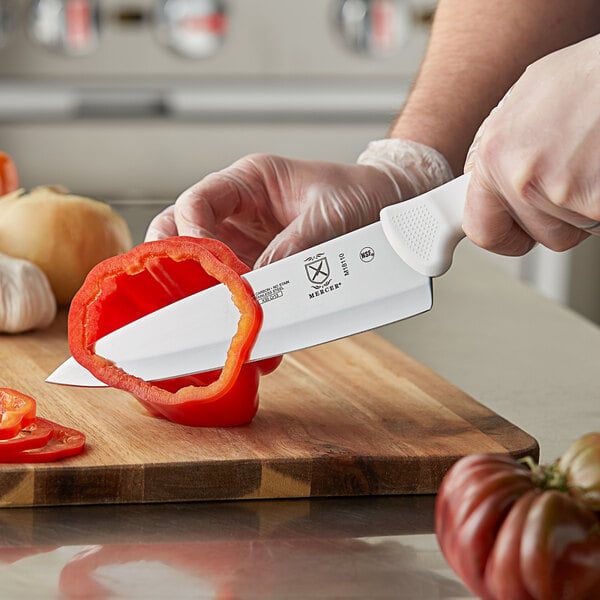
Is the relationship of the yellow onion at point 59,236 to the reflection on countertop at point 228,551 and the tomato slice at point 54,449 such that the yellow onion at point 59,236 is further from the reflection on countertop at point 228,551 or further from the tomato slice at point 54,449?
the reflection on countertop at point 228,551

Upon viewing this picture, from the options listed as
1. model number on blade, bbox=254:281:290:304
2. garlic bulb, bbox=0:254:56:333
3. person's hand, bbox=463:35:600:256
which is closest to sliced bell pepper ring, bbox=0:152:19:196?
garlic bulb, bbox=0:254:56:333

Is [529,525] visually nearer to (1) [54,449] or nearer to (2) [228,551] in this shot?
(2) [228,551]

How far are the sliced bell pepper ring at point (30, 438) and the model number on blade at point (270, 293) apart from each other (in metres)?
0.24

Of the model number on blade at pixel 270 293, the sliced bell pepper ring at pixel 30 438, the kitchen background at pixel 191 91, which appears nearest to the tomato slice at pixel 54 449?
the sliced bell pepper ring at pixel 30 438

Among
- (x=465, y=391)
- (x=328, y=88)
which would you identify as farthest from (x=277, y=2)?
(x=465, y=391)

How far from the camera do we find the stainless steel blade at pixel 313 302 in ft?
3.95

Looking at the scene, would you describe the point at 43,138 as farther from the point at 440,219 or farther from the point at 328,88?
the point at 440,219

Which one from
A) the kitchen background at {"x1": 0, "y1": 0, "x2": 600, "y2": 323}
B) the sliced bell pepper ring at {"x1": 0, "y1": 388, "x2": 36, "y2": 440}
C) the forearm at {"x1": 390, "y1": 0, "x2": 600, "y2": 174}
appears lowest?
the kitchen background at {"x1": 0, "y1": 0, "x2": 600, "y2": 323}

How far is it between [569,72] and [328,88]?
2.96 meters

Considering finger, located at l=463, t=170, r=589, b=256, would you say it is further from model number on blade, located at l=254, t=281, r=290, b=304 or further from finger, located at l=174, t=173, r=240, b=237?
finger, located at l=174, t=173, r=240, b=237

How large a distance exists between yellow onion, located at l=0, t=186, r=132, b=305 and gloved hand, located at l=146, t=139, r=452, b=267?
26 cm

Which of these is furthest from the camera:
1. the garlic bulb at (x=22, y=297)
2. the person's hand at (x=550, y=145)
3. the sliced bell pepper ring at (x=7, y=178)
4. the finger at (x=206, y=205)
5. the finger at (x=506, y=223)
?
the sliced bell pepper ring at (x=7, y=178)

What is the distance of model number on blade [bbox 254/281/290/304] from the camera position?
1.21 meters

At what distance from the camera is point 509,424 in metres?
1.25
